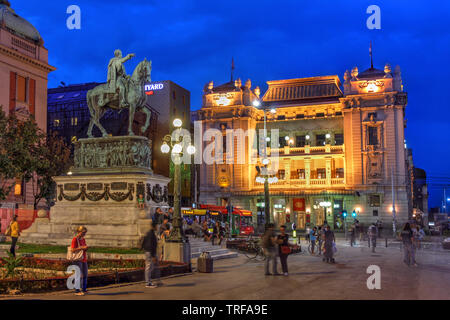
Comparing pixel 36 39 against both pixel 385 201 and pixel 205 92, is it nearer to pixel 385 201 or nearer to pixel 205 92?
pixel 205 92

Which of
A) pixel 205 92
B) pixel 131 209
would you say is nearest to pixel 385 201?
pixel 205 92

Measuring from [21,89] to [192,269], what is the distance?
33712mm

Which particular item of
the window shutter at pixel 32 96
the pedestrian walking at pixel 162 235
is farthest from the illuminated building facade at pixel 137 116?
the pedestrian walking at pixel 162 235

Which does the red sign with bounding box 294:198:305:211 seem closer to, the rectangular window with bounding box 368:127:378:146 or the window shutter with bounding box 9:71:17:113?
the rectangular window with bounding box 368:127:378:146

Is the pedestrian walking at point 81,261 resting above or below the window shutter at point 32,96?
below

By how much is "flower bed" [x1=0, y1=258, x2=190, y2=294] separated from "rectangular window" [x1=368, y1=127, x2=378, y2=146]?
49.3 meters

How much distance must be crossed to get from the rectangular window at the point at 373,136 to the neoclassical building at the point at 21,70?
37.2 m

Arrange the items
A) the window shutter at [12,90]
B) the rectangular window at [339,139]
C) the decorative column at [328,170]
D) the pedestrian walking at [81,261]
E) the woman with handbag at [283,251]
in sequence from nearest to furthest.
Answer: the pedestrian walking at [81,261] → the woman with handbag at [283,251] → the window shutter at [12,90] → the decorative column at [328,170] → the rectangular window at [339,139]

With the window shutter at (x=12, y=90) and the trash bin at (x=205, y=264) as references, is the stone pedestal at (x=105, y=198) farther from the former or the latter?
the window shutter at (x=12, y=90)

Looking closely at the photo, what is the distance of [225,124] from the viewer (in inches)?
2687

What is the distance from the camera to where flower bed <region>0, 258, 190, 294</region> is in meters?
12.6

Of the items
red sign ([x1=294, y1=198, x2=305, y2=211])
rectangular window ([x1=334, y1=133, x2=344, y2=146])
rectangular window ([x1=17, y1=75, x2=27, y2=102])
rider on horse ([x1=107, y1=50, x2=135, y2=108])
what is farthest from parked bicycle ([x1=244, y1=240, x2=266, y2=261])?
rectangular window ([x1=334, y1=133, x2=344, y2=146])

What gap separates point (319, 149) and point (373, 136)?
701 cm

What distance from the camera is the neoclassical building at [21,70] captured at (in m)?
43.8
